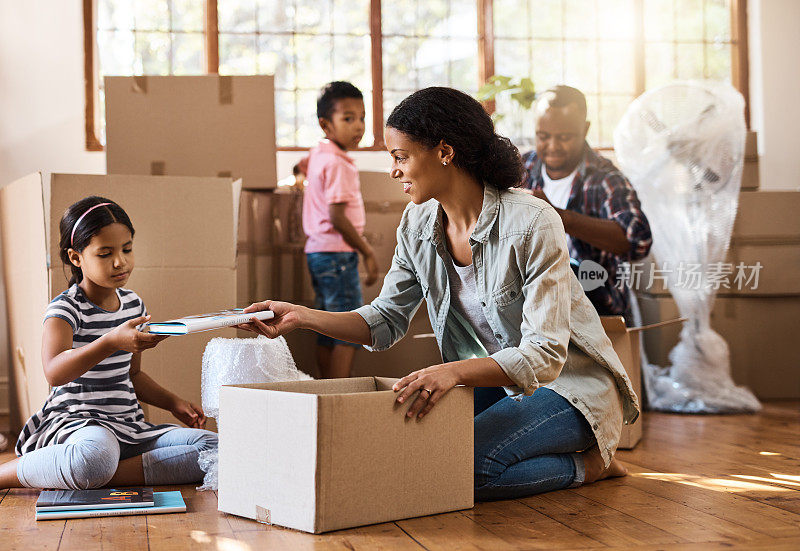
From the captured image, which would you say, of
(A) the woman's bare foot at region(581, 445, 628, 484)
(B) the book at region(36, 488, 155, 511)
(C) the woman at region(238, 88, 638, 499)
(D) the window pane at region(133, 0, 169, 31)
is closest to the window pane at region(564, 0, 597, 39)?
(D) the window pane at region(133, 0, 169, 31)

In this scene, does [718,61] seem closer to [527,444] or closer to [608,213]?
[608,213]

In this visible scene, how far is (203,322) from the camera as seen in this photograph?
1317mm

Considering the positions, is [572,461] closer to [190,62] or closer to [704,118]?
[704,118]

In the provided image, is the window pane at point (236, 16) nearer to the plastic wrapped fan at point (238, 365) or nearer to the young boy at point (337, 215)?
the young boy at point (337, 215)

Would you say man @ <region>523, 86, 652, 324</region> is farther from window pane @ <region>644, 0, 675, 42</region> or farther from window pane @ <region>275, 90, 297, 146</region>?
window pane @ <region>644, 0, 675, 42</region>

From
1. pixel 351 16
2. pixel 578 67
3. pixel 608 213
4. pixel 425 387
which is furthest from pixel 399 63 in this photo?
pixel 425 387

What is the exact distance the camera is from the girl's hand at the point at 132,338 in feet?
4.72

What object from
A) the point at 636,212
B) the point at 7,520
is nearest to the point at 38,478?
the point at 7,520

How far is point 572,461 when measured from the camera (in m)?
1.57

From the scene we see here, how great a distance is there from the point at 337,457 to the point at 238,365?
0.45 m

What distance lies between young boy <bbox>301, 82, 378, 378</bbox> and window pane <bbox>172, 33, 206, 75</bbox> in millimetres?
903

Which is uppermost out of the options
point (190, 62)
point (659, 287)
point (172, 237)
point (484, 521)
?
point (190, 62)

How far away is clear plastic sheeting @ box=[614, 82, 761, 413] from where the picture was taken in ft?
9.46

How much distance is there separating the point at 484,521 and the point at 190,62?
2440 millimetres
